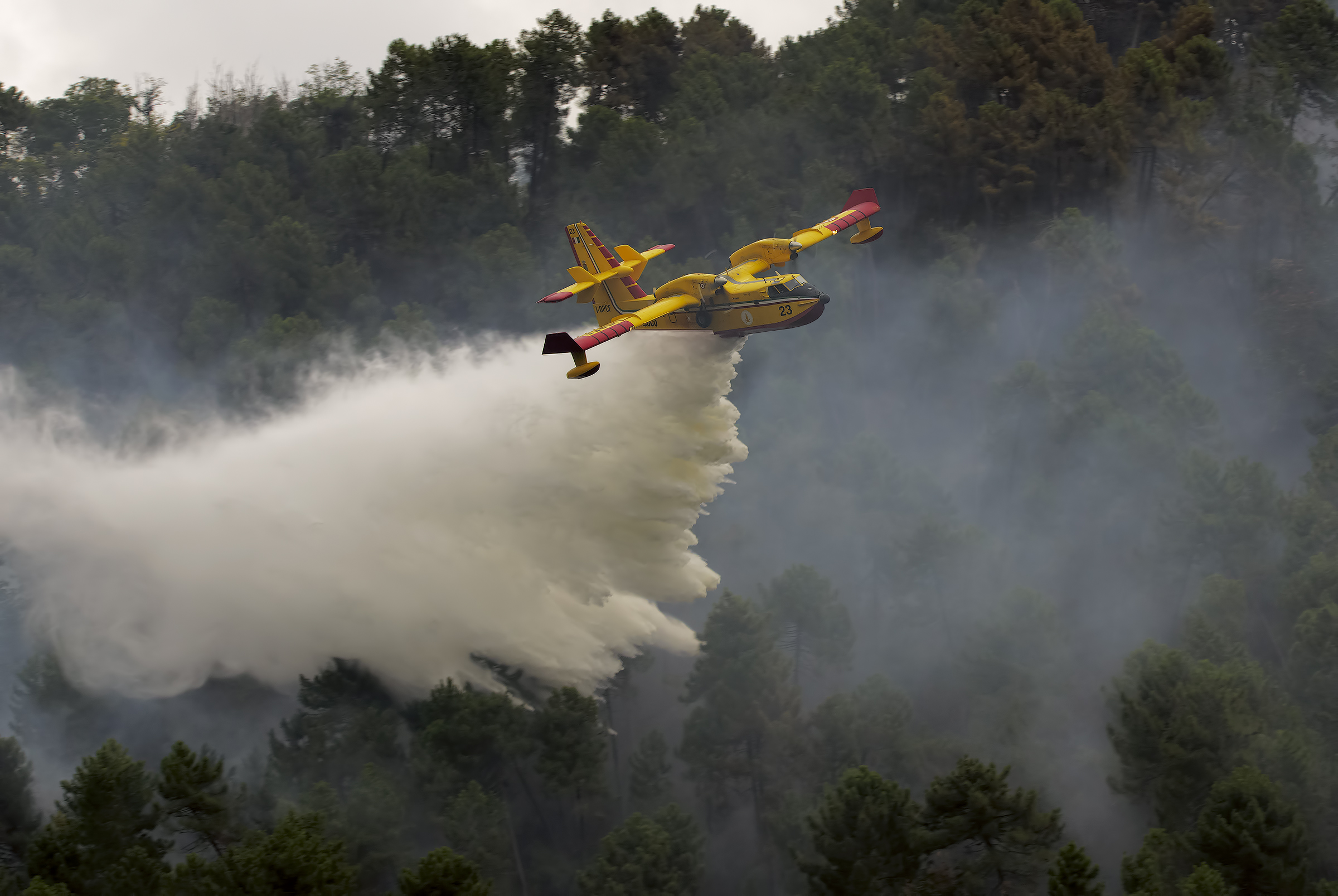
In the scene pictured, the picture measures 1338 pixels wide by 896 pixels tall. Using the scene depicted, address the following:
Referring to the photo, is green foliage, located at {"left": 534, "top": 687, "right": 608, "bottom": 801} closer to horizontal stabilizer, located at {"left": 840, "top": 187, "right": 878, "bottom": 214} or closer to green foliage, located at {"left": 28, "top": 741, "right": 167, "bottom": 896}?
green foliage, located at {"left": 28, "top": 741, "right": 167, "bottom": 896}

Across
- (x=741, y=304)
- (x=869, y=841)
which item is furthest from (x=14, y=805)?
(x=741, y=304)

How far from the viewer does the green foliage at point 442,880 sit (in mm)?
30906

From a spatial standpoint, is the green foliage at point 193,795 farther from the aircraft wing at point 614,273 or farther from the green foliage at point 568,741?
the aircraft wing at point 614,273

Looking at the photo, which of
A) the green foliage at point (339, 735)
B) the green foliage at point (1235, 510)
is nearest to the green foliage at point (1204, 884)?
the green foliage at point (1235, 510)

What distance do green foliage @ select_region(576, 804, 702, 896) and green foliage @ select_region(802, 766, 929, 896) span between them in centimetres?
700

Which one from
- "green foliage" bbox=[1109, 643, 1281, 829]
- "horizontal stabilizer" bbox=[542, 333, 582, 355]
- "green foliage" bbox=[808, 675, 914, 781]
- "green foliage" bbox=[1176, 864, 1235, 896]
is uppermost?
"horizontal stabilizer" bbox=[542, 333, 582, 355]

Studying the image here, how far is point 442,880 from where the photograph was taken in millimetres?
30891

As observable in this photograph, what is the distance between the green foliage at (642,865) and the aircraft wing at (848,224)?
724 inches

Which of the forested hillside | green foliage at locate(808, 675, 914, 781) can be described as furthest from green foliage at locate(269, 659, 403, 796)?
green foliage at locate(808, 675, 914, 781)

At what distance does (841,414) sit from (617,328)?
35045 millimetres

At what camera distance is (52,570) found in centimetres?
4316

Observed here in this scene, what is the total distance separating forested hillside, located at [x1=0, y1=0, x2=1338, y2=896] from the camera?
138 ft

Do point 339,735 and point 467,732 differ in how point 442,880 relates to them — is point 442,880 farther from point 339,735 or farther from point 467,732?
point 339,735

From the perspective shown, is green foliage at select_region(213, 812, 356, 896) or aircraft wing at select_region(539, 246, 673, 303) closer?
green foliage at select_region(213, 812, 356, 896)
